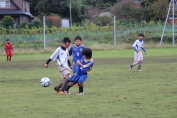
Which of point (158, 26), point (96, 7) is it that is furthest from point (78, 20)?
point (158, 26)

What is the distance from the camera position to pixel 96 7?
3238 inches

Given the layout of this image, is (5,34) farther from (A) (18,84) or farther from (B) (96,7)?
(B) (96,7)

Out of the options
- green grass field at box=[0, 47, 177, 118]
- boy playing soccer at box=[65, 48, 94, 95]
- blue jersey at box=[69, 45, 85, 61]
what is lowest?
green grass field at box=[0, 47, 177, 118]

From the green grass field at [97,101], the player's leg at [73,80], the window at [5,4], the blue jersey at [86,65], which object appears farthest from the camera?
the window at [5,4]

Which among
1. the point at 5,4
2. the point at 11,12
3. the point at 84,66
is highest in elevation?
the point at 5,4

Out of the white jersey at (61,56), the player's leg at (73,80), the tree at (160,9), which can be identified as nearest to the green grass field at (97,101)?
the player's leg at (73,80)

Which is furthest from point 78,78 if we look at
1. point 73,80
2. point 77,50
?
point 77,50

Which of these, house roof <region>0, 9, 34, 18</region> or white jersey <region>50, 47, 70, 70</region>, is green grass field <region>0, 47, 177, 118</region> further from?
house roof <region>0, 9, 34, 18</region>

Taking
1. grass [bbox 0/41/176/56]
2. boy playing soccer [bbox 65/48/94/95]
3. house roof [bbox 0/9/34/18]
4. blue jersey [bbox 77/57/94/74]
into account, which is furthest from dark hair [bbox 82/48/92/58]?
house roof [bbox 0/9/34/18]

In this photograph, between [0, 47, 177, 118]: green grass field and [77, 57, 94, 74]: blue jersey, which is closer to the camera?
[0, 47, 177, 118]: green grass field

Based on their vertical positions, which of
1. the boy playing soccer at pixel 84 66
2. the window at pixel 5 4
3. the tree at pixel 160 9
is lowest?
the boy playing soccer at pixel 84 66

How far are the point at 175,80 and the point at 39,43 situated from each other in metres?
22.1

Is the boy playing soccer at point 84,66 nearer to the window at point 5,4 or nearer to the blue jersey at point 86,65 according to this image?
the blue jersey at point 86,65

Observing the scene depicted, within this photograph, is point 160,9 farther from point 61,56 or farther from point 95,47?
point 61,56
